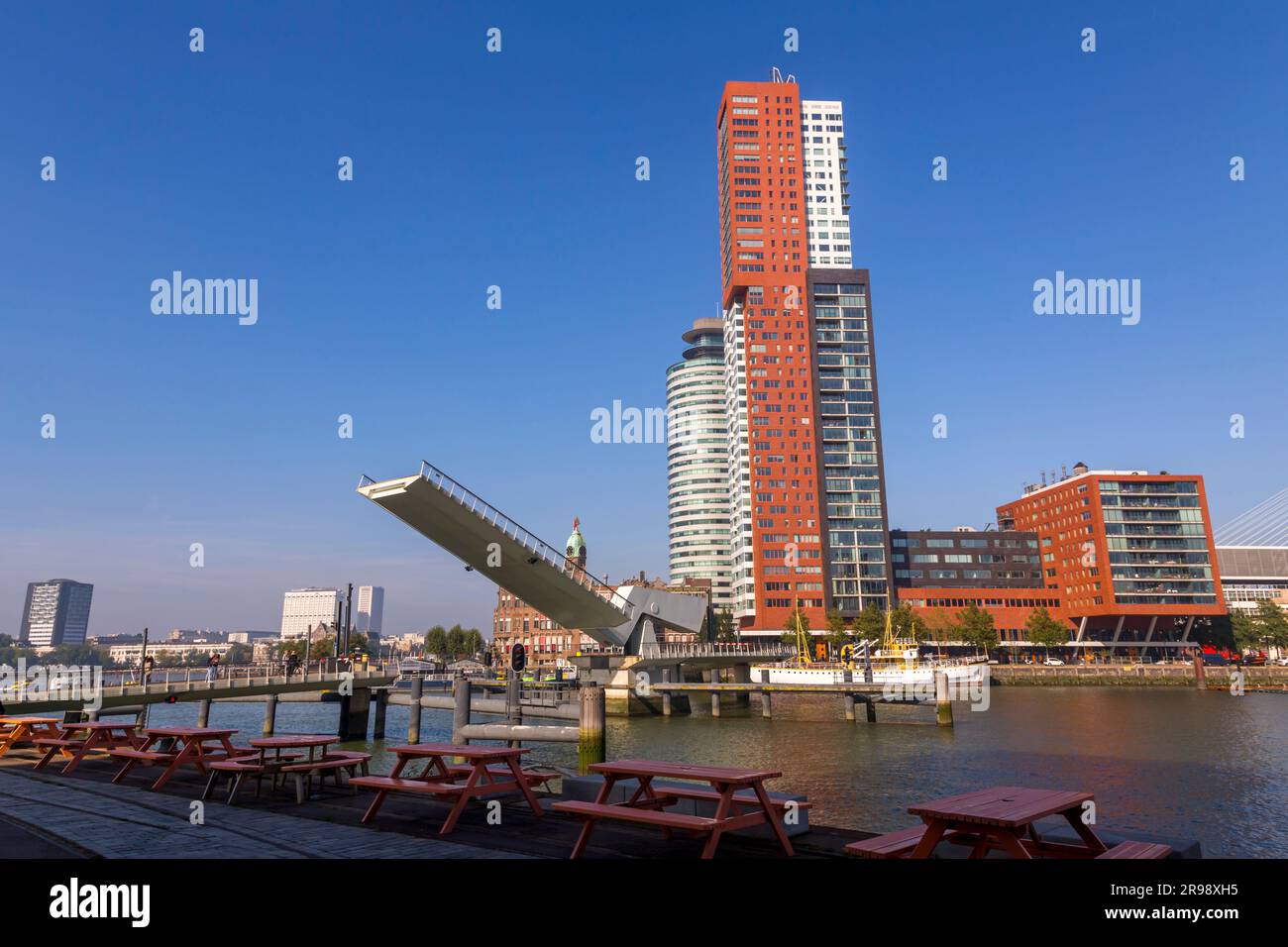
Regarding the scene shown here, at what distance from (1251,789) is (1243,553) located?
5954 inches

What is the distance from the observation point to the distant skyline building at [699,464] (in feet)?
533

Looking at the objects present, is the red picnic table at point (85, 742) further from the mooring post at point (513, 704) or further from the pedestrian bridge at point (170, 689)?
the pedestrian bridge at point (170, 689)

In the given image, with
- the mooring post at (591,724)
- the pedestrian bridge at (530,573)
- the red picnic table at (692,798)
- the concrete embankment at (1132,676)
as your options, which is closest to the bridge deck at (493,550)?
the pedestrian bridge at (530,573)

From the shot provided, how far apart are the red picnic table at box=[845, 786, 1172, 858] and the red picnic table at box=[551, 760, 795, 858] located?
1.14 meters

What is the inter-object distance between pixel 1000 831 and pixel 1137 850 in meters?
1.45

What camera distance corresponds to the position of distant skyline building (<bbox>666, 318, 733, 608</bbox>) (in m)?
162

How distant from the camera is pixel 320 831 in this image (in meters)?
8.13

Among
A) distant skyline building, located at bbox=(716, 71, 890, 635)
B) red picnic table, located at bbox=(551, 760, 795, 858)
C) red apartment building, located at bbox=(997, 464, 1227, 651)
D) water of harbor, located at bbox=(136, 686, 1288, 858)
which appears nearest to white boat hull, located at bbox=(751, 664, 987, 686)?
water of harbor, located at bbox=(136, 686, 1288, 858)

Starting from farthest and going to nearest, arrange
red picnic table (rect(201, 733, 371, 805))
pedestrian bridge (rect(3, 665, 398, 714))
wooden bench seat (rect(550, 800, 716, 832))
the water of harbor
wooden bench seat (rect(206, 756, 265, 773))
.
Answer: pedestrian bridge (rect(3, 665, 398, 714)), the water of harbor, red picnic table (rect(201, 733, 371, 805)), wooden bench seat (rect(206, 756, 265, 773)), wooden bench seat (rect(550, 800, 716, 832))

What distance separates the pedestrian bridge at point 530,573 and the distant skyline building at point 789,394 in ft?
209

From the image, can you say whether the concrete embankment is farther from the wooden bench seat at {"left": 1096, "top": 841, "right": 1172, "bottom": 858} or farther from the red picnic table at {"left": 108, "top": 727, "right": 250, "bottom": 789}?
the red picnic table at {"left": 108, "top": 727, "right": 250, "bottom": 789}
